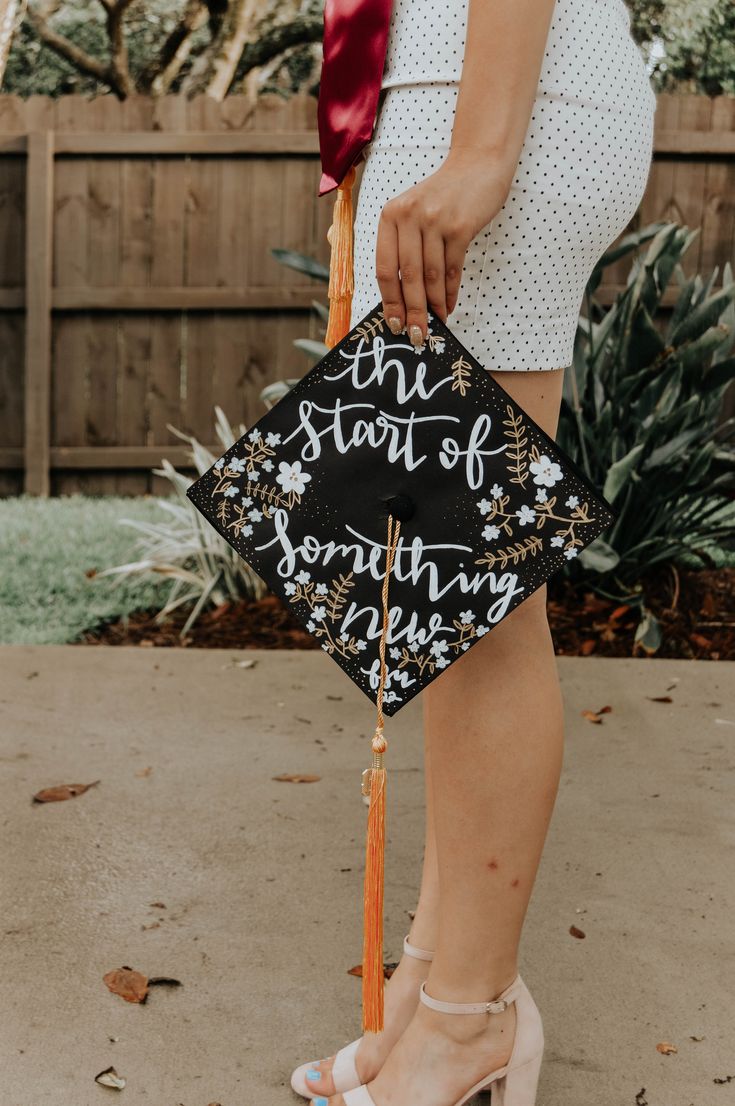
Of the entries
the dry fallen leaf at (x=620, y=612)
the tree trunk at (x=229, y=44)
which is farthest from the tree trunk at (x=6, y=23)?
the tree trunk at (x=229, y=44)

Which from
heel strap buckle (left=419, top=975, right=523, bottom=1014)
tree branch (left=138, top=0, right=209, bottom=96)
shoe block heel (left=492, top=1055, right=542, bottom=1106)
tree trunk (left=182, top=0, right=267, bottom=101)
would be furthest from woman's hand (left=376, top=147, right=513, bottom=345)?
tree branch (left=138, top=0, right=209, bottom=96)

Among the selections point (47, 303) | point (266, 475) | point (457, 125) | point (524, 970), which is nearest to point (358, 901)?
point (524, 970)

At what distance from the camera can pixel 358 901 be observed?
2.08m

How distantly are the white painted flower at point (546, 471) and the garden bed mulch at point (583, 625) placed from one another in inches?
98.3

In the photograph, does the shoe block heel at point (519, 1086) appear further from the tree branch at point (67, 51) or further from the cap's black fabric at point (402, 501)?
the tree branch at point (67, 51)

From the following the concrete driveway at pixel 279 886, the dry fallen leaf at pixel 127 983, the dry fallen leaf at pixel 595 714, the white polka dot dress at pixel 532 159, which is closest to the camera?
the white polka dot dress at pixel 532 159

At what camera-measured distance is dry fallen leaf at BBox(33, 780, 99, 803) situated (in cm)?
249

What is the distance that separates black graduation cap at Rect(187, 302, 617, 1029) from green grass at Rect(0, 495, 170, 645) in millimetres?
2778

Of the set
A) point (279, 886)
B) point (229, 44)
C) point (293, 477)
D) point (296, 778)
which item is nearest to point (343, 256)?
point (293, 477)

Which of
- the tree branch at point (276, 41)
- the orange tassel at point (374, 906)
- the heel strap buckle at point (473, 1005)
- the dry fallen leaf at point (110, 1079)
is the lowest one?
the dry fallen leaf at point (110, 1079)

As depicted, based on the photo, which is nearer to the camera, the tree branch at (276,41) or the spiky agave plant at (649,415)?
the spiky agave plant at (649,415)

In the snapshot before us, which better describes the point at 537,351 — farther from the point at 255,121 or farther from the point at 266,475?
the point at 255,121

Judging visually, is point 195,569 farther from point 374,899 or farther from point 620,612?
Result: point 374,899

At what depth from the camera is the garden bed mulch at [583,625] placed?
382 centimetres
